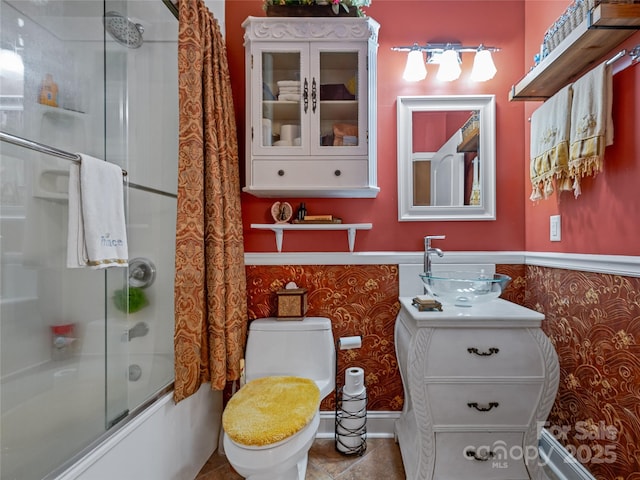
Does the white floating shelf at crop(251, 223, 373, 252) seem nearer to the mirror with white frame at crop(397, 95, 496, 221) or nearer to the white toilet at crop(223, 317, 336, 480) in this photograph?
the mirror with white frame at crop(397, 95, 496, 221)

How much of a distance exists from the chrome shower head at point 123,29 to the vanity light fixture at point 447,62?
4.64 feet

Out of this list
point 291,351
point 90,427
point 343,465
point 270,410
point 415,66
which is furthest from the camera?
point 415,66

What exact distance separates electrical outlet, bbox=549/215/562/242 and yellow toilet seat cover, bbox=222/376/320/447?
138cm

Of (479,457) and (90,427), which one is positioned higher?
(90,427)

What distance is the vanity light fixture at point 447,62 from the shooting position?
180 cm

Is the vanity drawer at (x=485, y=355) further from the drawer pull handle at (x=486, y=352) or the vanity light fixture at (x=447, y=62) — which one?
the vanity light fixture at (x=447, y=62)

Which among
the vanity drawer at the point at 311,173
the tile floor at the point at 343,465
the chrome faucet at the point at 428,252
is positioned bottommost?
the tile floor at the point at 343,465

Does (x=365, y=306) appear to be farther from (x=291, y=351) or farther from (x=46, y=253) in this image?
(x=46, y=253)

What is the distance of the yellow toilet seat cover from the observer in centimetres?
114

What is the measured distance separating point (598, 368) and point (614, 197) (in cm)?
69

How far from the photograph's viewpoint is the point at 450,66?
5.91 feet

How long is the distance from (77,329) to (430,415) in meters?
1.55

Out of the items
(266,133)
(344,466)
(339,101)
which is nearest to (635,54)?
(339,101)

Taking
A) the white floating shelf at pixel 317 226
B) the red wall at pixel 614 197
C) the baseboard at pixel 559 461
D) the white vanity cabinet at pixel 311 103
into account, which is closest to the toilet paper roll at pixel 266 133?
the white vanity cabinet at pixel 311 103
